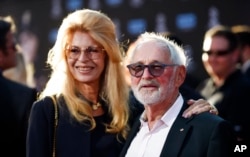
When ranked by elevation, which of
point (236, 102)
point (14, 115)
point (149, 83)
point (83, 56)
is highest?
point (83, 56)

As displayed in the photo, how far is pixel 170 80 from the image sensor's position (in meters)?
4.28

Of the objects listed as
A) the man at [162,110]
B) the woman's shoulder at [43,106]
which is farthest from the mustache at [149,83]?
the woman's shoulder at [43,106]

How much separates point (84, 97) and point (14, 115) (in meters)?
0.91

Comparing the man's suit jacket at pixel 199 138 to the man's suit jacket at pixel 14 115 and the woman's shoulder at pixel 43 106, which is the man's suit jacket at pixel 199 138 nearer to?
the woman's shoulder at pixel 43 106

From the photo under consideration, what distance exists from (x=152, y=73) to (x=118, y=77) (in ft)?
2.24

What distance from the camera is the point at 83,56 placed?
4684mm

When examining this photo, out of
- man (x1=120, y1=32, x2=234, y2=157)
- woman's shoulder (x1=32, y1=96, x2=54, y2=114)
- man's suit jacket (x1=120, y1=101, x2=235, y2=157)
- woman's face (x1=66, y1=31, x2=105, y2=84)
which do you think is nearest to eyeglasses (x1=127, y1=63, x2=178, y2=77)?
man (x1=120, y1=32, x2=234, y2=157)

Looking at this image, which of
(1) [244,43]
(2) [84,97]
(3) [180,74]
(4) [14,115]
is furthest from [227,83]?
(3) [180,74]

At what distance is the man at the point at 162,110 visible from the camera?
13.4ft

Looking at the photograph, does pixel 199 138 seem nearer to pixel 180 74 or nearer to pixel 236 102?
pixel 180 74

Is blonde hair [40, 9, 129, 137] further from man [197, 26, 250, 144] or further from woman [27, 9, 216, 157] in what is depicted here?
man [197, 26, 250, 144]

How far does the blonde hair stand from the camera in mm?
4691

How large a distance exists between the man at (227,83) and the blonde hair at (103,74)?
205 cm

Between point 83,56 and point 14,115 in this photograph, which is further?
point 14,115
